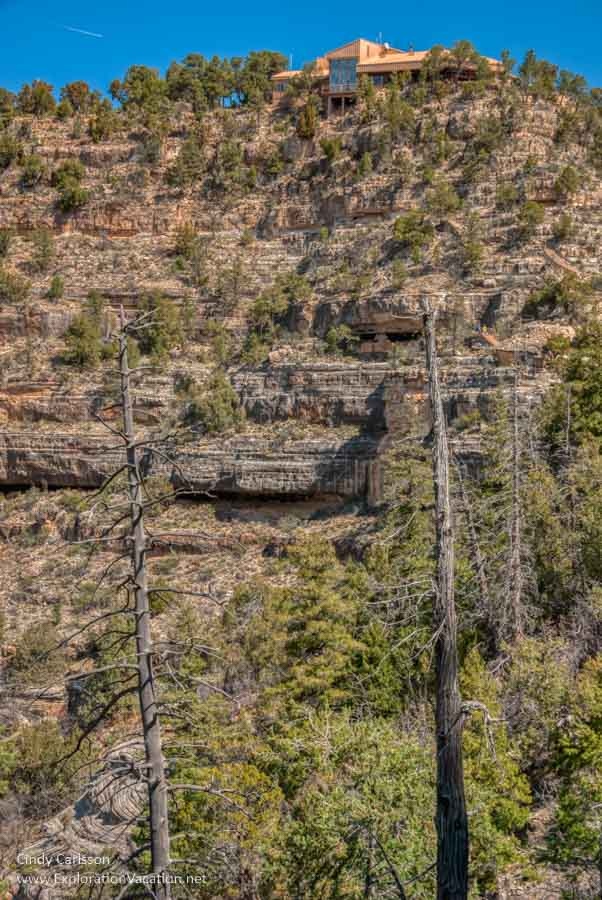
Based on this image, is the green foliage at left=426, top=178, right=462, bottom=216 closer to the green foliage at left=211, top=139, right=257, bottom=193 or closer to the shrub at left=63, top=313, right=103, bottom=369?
the green foliage at left=211, top=139, right=257, bottom=193

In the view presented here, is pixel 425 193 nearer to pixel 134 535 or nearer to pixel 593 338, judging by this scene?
pixel 593 338

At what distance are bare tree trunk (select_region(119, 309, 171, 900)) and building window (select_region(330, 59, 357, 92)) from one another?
60292 mm

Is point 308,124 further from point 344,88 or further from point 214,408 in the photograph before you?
point 214,408

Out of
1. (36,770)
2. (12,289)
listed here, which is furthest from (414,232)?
(36,770)

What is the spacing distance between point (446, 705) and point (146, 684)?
279cm

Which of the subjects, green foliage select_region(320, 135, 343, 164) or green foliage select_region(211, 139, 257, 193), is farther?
green foliage select_region(211, 139, 257, 193)

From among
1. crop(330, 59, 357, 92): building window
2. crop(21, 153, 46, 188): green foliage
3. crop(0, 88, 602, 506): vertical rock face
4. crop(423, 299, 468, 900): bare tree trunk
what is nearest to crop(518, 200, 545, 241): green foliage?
crop(0, 88, 602, 506): vertical rock face

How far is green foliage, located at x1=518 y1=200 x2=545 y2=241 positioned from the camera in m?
46.7

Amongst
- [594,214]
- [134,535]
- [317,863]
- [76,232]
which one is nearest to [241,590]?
[317,863]

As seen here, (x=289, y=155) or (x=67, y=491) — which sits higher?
(x=289, y=155)

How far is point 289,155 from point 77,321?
2108 cm

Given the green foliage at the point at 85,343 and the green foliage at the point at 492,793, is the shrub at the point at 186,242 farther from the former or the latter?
the green foliage at the point at 492,793

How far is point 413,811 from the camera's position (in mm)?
11609

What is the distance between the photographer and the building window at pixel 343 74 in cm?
6294
